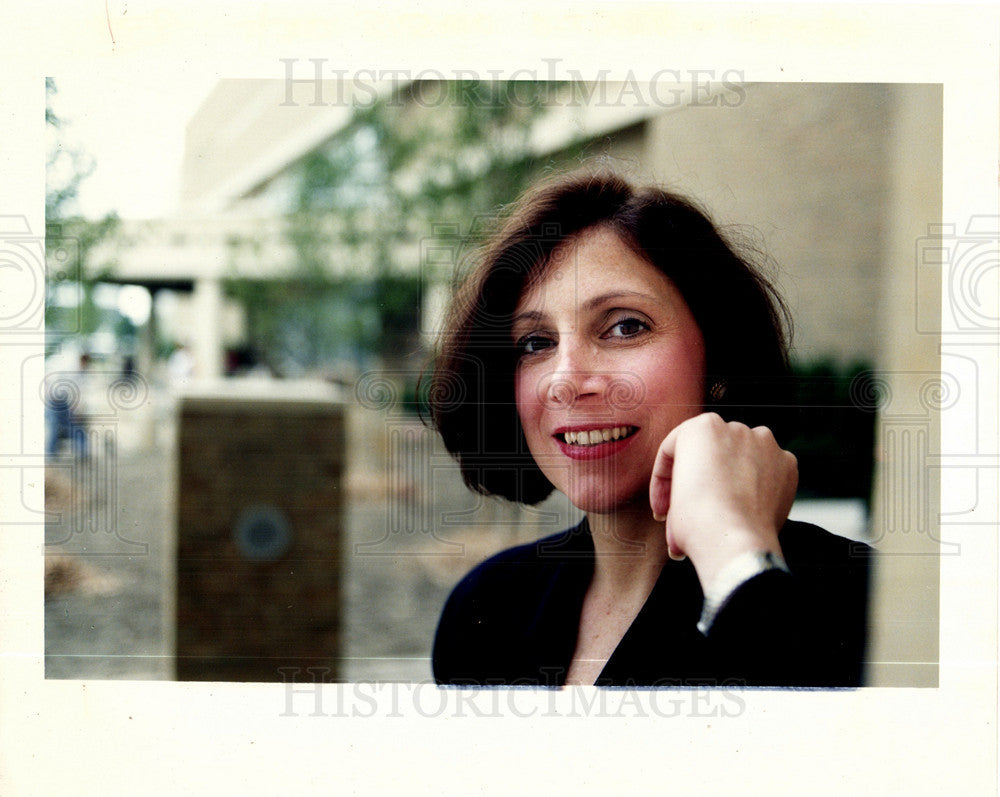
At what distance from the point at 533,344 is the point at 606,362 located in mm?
182

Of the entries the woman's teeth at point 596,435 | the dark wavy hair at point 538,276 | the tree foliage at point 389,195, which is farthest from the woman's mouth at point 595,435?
the tree foliage at point 389,195

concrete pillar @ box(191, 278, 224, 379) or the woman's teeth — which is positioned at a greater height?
concrete pillar @ box(191, 278, 224, 379)

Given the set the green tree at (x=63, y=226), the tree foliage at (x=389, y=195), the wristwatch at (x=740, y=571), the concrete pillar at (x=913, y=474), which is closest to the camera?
the wristwatch at (x=740, y=571)

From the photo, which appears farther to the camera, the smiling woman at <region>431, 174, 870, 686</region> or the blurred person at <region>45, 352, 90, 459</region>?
the blurred person at <region>45, 352, 90, 459</region>

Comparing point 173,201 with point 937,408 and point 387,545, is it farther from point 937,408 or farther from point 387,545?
point 937,408

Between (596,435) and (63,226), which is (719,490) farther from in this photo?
(63,226)

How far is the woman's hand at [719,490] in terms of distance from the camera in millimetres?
1889

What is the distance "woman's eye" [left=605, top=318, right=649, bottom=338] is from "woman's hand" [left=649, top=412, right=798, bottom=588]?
234 millimetres

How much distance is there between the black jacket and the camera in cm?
195

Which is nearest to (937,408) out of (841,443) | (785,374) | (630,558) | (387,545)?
(841,443)

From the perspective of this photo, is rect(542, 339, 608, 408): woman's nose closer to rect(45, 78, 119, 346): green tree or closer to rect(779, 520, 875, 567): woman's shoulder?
rect(779, 520, 875, 567): woman's shoulder

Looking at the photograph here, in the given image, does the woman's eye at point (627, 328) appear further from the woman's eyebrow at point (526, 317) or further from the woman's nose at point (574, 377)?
the woman's eyebrow at point (526, 317)

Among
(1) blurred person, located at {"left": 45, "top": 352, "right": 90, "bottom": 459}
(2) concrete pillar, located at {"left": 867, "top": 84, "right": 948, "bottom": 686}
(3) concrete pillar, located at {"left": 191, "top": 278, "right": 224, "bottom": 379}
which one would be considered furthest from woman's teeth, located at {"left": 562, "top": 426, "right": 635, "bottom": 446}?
(3) concrete pillar, located at {"left": 191, "top": 278, "right": 224, "bottom": 379}

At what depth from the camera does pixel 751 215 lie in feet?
7.05
